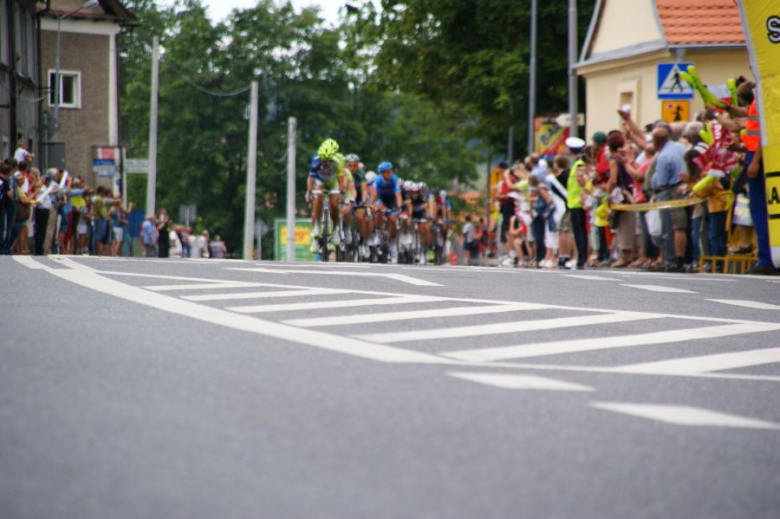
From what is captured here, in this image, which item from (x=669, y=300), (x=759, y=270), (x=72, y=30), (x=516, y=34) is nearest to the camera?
(x=669, y=300)

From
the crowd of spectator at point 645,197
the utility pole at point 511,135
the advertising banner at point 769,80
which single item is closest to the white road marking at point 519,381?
the advertising banner at point 769,80

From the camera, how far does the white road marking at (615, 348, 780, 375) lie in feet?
26.1

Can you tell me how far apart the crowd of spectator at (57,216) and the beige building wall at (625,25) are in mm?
13961

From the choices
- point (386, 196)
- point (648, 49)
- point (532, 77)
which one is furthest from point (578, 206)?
point (532, 77)

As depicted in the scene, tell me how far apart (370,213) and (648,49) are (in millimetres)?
14628

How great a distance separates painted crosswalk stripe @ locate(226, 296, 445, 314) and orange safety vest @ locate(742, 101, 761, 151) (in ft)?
17.3

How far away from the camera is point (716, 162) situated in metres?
18.0

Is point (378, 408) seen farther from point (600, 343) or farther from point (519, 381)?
point (600, 343)

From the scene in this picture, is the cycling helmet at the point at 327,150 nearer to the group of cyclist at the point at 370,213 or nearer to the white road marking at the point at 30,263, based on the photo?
the group of cyclist at the point at 370,213

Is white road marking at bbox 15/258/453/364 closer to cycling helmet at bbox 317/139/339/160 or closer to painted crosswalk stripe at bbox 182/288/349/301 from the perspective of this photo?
painted crosswalk stripe at bbox 182/288/349/301

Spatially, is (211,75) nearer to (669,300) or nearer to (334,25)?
(334,25)

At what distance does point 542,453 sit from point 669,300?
25.1ft

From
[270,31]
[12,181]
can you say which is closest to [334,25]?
[270,31]

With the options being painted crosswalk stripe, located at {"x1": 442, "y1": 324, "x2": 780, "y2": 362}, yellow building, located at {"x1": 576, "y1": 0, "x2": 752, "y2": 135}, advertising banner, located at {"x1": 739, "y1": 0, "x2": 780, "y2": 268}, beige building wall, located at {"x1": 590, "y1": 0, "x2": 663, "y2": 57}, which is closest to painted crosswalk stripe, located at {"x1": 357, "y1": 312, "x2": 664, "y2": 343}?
painted crosswalk stripe, located at {"x1": 442, "y1": 324, "x2": 780, "y2": 362}
